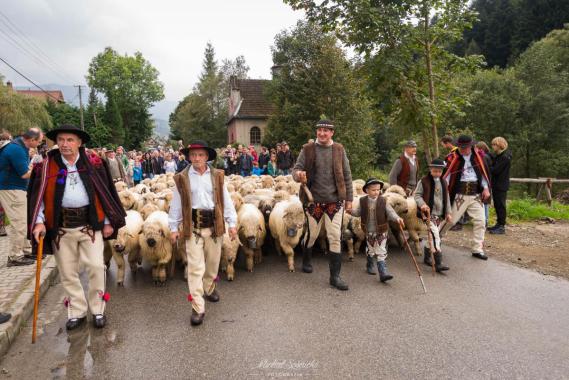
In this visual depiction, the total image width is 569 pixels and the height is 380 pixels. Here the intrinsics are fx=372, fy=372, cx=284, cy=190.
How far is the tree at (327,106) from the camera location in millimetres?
22500

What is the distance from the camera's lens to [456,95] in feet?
31.0

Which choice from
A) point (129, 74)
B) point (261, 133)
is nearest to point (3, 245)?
point (261, 133)

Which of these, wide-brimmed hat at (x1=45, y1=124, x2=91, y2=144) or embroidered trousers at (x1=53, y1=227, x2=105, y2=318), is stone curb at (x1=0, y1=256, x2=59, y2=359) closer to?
embroidered trousers at (x1=53, y1=227, x2=105, y2=318)

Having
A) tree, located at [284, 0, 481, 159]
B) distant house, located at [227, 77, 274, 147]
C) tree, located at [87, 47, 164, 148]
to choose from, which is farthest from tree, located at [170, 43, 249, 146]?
tree, located at [284, 0, 481, 159]

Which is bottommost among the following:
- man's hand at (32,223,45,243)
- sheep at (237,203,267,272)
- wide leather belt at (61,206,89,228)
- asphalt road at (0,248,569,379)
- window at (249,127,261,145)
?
asphalt road at (0,248,569,379)

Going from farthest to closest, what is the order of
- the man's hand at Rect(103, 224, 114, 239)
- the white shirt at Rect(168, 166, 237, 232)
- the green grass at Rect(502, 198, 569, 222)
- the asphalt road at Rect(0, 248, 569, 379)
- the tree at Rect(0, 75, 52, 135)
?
the tree at Rect(0, 75, 52, 135)
the green grass at Rect(502, 198, 569, 222)
the white shirt at Rect(168, 166, 237, 232)
the man's hand at Rect(103, 224, 114, 239)
the asphalt road at Rect(0, 248, 569, 379)

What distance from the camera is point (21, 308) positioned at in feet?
15.1

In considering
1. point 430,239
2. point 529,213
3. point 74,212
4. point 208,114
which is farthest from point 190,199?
point 208,114

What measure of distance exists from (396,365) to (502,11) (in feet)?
212

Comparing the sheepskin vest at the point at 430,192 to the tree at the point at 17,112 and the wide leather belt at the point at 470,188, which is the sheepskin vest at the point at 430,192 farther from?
the tree at the point at 17,112

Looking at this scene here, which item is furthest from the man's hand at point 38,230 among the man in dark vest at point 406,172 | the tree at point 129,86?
the tree at point 129,86

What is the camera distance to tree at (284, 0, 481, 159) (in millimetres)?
8266

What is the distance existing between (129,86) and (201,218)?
6871 cm

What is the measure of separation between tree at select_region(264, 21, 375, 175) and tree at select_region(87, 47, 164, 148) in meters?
42.8
